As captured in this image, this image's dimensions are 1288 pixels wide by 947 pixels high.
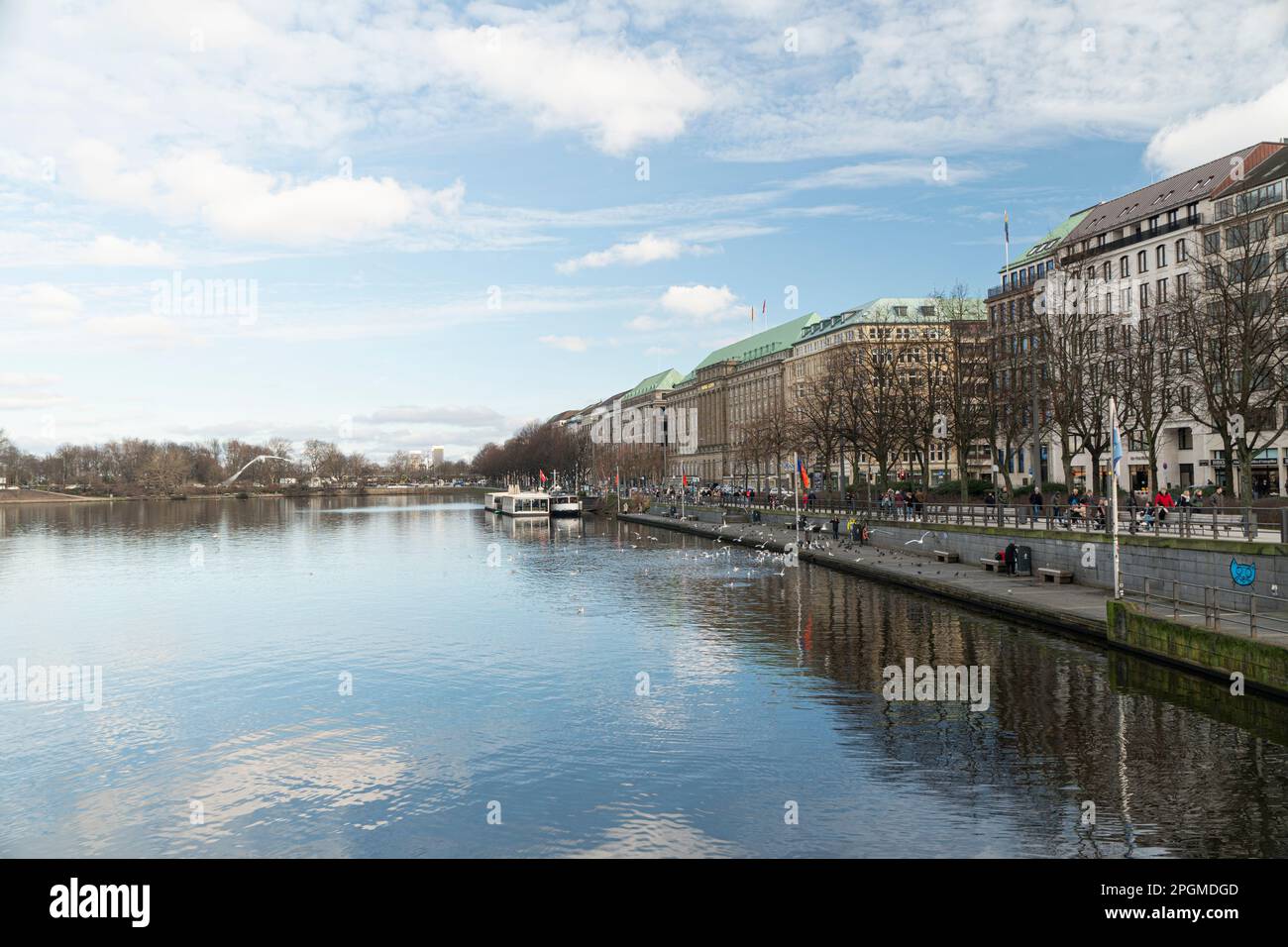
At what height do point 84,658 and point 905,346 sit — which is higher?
point 905,346

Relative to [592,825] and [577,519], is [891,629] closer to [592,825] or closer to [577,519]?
[592,825]

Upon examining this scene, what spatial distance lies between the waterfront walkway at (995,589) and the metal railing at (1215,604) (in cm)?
14

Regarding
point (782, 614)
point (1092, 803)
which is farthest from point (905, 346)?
point (1092, 803)

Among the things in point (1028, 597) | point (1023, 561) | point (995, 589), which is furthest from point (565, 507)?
point (1028, 597)

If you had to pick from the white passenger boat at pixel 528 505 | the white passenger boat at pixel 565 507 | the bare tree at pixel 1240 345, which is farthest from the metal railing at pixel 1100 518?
the white passenger boat at pixel 528 505

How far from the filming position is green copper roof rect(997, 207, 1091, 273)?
10362 centimetres

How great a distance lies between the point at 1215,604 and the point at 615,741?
14.8m

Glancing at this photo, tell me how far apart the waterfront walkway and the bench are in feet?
1.06

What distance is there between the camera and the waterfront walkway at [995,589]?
85.6 feet

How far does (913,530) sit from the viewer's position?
56188 millimetres

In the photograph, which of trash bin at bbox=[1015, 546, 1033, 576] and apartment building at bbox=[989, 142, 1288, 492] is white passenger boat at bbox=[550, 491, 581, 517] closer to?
apartment building at bbox=[989, 142, 1288, 492]

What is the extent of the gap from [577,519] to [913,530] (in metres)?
77.8

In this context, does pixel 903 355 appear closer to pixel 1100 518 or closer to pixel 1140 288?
pixel 1140 288

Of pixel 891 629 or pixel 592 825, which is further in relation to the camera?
pixel 891 629
